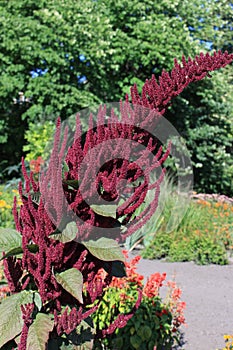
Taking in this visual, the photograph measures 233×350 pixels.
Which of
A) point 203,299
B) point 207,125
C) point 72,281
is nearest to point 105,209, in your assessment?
point 72,281

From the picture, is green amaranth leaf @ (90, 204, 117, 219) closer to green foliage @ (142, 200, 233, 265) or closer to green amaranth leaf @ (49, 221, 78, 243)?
green amaranth leaf @ (49, 221, 78, 243)

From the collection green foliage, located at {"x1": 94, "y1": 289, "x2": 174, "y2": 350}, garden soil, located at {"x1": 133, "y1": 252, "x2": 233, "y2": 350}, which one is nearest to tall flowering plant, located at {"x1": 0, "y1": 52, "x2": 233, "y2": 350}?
green foliage, located at {"x1": 94, "y1": 289, "x2": 174, "y2": 350}

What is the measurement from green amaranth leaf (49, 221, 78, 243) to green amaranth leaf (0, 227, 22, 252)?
17 centimetres

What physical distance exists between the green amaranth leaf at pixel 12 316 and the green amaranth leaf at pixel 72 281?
136 mm

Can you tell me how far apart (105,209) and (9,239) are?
349 millimetres

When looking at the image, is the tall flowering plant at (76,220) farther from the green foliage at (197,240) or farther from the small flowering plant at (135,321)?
the green foliage at (197,240)

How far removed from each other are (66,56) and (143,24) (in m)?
1.76

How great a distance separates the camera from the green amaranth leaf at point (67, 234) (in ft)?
4.11

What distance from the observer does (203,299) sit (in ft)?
13.9

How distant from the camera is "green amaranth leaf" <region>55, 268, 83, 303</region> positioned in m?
1.23

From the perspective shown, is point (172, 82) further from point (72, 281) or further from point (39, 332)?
point (39, 332)

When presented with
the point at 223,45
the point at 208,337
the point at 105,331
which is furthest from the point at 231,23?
the point at 105,331

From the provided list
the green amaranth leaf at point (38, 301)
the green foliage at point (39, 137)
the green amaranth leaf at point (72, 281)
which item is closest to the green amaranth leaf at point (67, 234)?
the green amaranth leaf at point (72, 281)

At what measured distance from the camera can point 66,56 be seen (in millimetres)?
8438
